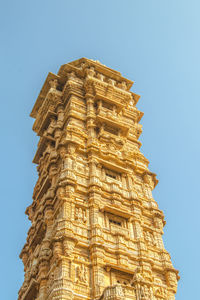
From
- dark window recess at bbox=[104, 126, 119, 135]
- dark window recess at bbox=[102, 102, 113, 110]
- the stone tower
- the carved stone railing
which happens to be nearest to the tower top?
the stone tower

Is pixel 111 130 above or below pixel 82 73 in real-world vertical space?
below

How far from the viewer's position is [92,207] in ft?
81.4

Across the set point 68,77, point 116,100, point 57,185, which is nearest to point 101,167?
point 57,185

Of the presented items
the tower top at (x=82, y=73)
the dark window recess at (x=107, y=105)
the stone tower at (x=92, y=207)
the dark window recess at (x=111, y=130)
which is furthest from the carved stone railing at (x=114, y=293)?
the tower top at (x=82, y=73)

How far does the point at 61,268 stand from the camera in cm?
2016

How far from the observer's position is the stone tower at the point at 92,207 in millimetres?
21016

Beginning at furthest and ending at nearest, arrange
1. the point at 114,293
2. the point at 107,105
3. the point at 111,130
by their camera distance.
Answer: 1. the point at 107,105
2. the point at 111,130
3. the point at 114,293

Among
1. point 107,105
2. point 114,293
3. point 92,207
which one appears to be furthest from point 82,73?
point 114,293

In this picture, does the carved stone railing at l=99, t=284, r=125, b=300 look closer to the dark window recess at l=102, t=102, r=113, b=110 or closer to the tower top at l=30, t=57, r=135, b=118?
the dark window recess at l=102, t=102, r=113, b=110

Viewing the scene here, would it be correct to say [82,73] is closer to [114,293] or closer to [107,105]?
[107,105]

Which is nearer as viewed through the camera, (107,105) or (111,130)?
(111,130)

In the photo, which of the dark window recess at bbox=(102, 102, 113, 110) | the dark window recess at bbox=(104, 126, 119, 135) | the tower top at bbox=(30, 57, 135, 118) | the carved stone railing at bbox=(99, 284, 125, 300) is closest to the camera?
the carved stone railing at bbox=(99, 284, 125, 300)

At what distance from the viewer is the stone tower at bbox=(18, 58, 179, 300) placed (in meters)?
21.0

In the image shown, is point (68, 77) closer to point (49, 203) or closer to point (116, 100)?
point (116, 100)
